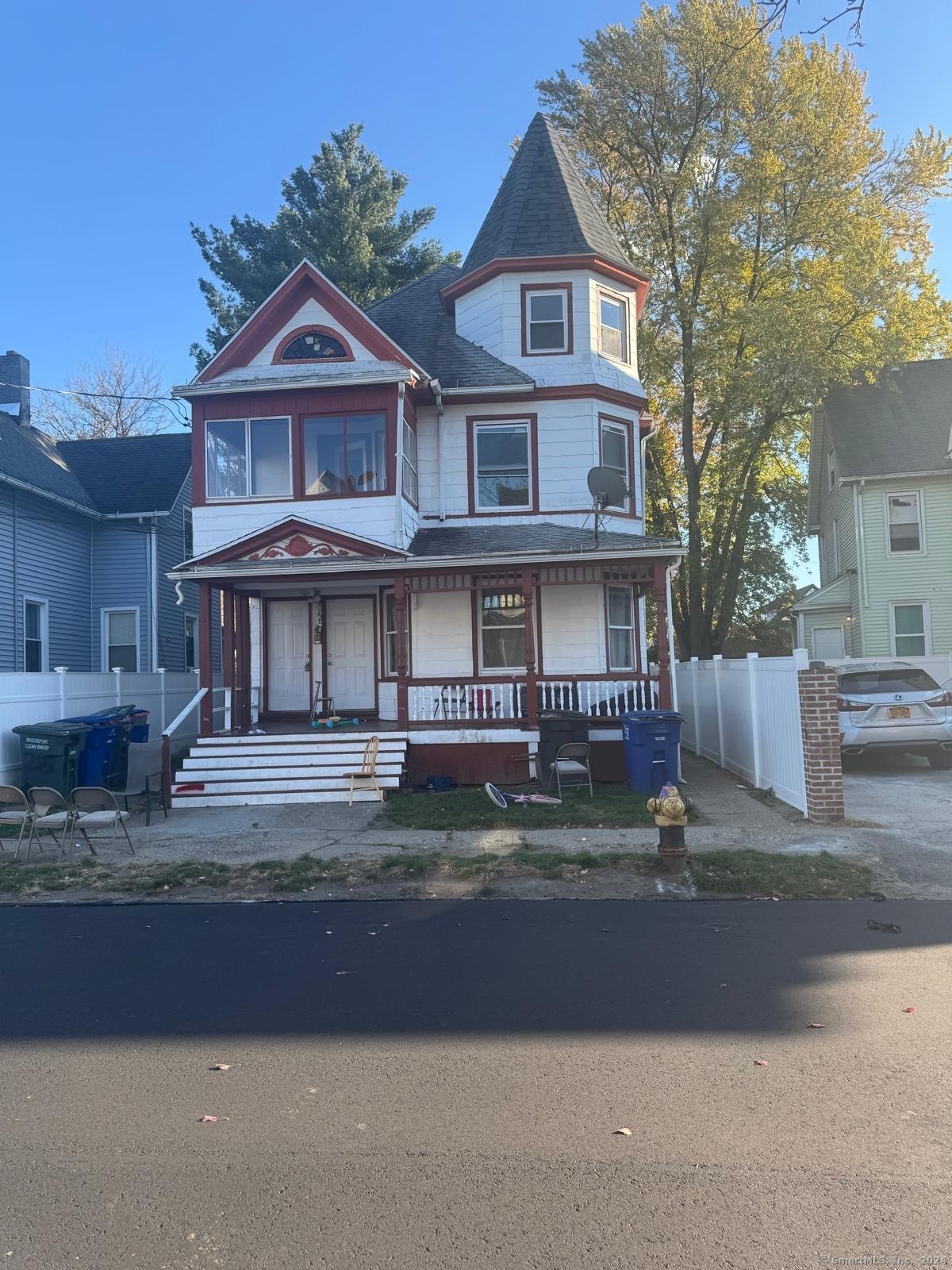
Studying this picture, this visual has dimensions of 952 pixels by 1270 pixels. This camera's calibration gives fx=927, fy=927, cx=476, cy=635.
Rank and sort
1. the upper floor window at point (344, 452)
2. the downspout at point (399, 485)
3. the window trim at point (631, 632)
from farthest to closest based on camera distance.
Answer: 1. the window trim at point (631, 632)
2. the upper floor window at point (344, 452)
3. the downspout at point (399, 485)

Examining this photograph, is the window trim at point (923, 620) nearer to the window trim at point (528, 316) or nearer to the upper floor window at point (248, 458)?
the window trim at point (528, 316)

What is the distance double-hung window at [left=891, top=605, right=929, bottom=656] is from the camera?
23.7 meters

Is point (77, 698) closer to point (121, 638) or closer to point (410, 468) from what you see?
point (121, 638)

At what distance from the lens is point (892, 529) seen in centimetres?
2403

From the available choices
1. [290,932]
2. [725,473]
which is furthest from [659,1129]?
[725,473]

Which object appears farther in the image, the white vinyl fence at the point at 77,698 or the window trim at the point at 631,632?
the window trim at the point at 631,632

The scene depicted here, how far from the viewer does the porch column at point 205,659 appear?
14547 mm

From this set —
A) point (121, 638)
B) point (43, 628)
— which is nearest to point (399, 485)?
point (43, 628)

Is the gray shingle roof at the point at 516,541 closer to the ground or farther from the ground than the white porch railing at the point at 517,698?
farther from the ground

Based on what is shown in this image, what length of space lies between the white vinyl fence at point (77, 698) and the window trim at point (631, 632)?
711 centimetres

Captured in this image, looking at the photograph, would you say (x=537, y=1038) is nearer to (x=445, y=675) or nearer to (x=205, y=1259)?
(x=205, y=1259)

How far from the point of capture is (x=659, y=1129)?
3783mm

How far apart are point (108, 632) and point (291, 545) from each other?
8797mm

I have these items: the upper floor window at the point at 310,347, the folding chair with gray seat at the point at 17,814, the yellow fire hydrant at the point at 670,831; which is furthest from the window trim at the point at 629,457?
the folding chair with gray seat at the point at 17,814
